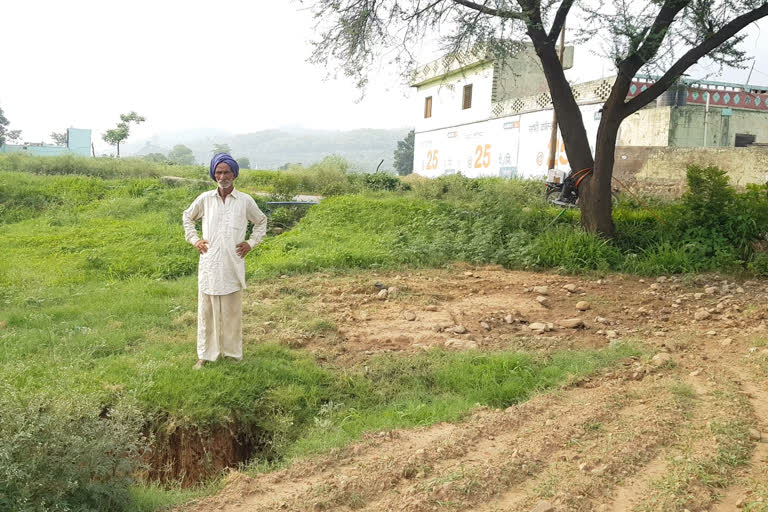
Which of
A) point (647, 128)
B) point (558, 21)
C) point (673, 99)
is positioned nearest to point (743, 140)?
point (673, 99)

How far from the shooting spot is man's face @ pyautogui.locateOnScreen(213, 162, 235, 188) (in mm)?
5027

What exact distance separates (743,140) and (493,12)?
924 cm

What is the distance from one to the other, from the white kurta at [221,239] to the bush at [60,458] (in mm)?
1823

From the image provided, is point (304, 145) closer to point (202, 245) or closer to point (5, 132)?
point (5, 132)

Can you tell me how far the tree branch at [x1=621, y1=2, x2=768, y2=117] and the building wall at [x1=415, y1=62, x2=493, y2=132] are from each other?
10.7m

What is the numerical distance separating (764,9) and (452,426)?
8437 mm

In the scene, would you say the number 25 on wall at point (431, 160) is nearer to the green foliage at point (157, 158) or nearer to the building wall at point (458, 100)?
the building wall at point (458, 100)

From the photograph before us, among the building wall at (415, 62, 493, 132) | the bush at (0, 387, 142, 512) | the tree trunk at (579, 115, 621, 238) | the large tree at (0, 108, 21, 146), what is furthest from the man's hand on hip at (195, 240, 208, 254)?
the large tree at (0, 108, 21, 146)

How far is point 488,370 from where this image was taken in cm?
520

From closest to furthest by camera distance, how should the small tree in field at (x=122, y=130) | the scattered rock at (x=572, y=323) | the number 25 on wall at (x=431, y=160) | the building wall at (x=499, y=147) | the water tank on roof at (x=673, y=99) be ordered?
the scattered rock at (x=572, y=323) → the water tank on roof at (x=673, y=99) → the building wall at (x=499, y=147) → the number 25 on wall at (x=431, y=160) → the small tree in field at (x=122, y=130)

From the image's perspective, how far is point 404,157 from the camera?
60594 mm

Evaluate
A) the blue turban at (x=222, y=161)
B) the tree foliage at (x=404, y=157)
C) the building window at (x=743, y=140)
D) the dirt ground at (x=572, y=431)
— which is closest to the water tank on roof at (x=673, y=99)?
the building window at (x=743, y=140)

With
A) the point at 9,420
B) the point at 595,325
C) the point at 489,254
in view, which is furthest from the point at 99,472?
the point at 489,254

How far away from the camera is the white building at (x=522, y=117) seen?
14742 millimetres
